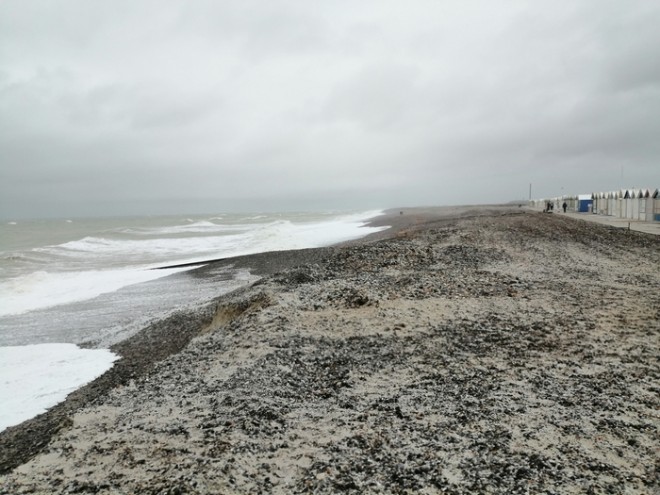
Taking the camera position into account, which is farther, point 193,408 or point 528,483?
point 193,408

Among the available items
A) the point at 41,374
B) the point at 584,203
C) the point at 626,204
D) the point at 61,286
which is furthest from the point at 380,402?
the point at 584,203

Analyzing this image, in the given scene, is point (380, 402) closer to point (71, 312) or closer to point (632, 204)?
point (71, 312)

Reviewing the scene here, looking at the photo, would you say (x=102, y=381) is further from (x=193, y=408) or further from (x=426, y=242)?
(x=426, y=242)

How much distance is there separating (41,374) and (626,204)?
4255 centimetres

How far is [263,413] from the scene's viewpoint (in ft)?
14.4

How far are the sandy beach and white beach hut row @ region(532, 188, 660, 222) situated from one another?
2757 centimetres

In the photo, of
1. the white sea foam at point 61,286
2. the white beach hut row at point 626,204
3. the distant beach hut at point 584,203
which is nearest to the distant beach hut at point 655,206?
the white beach hut row at point 626,204

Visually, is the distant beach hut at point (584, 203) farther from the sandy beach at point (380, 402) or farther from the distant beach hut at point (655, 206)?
the sandy beach at point (380, 402)

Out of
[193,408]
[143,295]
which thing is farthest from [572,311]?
[143,295]

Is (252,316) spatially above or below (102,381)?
above

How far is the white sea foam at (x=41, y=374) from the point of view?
6324mm

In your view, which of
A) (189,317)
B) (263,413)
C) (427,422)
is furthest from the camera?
(189,317)

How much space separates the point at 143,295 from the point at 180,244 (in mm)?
21340

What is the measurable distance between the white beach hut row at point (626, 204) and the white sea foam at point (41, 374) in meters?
36.6
